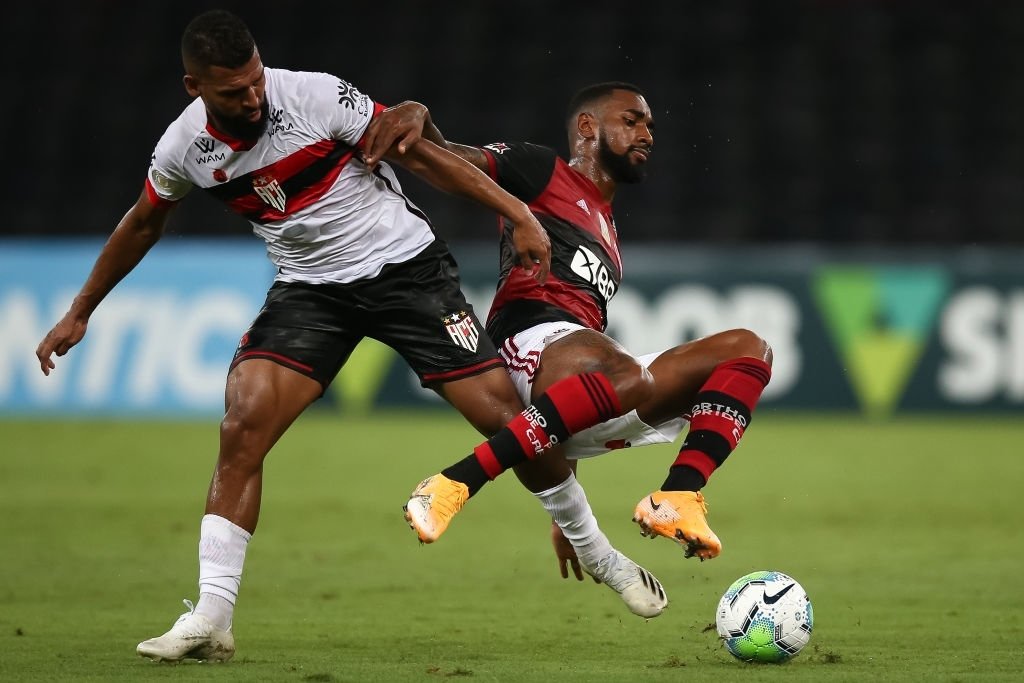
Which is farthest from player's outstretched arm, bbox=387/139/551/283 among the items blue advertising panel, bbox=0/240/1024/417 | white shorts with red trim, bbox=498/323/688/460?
blue advertising panel, bbox=0/240/1024/417

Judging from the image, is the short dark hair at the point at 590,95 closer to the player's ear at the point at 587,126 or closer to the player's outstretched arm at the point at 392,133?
the player's ear at the point at 587,126

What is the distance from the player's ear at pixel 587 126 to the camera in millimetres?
6402

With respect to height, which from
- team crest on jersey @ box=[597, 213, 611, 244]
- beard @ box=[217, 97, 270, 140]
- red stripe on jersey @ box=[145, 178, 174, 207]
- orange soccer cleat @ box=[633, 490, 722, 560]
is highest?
team crest on jersey @ box=[597, 213, 611, 244]

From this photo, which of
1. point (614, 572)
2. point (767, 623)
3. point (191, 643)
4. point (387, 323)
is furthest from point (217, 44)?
point (767, 623)

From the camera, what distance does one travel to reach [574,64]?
1920cm

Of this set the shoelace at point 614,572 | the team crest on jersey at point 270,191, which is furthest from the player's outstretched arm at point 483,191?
the shoelace at point 614,572

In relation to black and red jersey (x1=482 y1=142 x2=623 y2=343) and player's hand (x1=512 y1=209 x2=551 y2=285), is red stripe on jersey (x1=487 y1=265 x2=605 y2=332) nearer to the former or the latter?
black and red jersey (x1=482 y1=142 x2=623 y2=343)

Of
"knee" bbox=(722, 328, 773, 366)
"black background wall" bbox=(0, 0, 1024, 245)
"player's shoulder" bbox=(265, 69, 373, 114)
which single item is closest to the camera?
"player's shoulder" bbox=(265, 69, 373, 114)

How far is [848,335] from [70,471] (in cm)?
721

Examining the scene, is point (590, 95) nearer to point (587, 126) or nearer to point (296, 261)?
point (587, 126)

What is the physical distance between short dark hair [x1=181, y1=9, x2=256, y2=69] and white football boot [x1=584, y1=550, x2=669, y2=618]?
241 centimetres

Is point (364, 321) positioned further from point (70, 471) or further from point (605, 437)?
point (70, 471)

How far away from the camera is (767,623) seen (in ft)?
16.5

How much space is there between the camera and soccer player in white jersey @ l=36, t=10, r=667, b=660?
A: 16.6 feet
